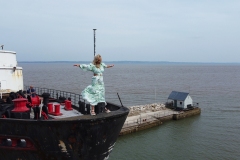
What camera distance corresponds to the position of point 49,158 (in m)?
7.27

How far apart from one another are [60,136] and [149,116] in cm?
2753

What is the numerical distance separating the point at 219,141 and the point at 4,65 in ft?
72.7

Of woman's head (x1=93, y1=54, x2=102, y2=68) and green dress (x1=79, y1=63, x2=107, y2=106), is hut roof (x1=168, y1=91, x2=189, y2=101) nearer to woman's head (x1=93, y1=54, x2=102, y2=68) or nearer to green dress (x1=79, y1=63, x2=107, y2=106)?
green dress (x1=79, y1=63, x2=107, y2=106)

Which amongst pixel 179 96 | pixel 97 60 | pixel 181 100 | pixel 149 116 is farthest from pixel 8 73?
pixel 179 96

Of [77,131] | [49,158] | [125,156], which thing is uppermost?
[77,131]

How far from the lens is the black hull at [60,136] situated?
6926 millimetres

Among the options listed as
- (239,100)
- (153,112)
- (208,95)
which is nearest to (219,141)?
(153,112)

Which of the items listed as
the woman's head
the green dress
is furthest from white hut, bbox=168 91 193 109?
the woman's head

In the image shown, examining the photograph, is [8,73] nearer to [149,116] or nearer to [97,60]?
[97,60]

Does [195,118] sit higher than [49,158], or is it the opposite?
[49,158]

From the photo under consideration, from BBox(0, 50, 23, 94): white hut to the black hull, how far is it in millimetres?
7898

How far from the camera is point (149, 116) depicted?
111 feet

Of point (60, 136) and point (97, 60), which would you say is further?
point (97, 60)

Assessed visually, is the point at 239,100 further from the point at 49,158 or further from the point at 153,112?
the point at 49,158
